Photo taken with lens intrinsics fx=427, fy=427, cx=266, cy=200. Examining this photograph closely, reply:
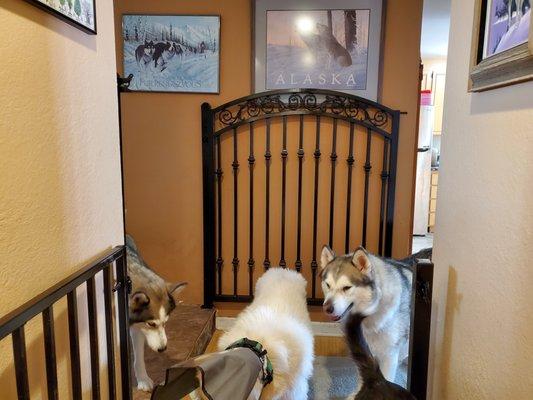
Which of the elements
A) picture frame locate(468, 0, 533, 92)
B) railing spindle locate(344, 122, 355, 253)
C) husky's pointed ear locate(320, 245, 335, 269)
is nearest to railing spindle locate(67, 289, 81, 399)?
picture frame locate(468, 0, 533, 92)

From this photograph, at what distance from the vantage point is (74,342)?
103cm

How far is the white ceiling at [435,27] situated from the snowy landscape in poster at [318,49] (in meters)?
1.04

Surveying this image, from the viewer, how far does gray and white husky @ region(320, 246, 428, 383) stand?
2.09 meters

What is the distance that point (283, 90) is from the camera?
8.70 ft

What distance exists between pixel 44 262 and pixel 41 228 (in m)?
0.08

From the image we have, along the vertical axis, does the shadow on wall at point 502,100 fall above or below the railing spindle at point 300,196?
above

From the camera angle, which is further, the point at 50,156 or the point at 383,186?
the point at 383,186

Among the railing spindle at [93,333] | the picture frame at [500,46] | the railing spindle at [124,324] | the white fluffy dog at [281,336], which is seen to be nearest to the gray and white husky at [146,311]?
the white fluffy dog at [281,336]

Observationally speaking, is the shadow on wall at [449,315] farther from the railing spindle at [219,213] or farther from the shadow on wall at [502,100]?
the railing spindle at [219,213]

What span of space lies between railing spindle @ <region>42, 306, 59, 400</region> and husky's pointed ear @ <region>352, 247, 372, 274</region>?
57.4 inches

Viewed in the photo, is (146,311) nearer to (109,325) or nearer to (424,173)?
(109,325)

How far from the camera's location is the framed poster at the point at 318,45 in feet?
8.60

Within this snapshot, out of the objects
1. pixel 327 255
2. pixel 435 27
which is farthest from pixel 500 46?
pixel 435 27

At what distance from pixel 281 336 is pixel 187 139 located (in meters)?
1.52
